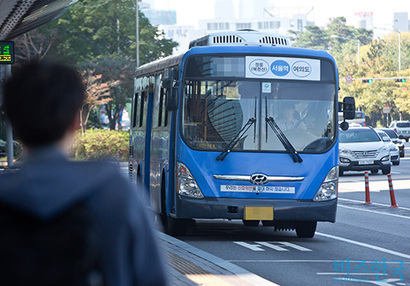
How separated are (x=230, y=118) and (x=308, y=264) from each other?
3.13 metres

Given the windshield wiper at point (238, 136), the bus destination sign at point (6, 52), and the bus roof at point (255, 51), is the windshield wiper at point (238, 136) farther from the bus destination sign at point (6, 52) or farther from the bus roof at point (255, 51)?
the bus destination sign at point (6, 52)

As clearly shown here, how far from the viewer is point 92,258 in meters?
2.33

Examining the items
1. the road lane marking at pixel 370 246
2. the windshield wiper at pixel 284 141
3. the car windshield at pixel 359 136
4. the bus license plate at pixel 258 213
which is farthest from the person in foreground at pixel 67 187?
the car windshield at pixel 359 136

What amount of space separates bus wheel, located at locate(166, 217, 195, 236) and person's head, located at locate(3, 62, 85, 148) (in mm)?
11286

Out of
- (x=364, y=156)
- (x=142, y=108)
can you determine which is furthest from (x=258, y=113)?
(x=364, y=156)

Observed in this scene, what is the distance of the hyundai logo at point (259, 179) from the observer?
13117mm

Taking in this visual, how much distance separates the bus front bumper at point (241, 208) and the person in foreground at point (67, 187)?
10.4m

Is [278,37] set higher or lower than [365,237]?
higher

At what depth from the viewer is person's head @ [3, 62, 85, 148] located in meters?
2.55

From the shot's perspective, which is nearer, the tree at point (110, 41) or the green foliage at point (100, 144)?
the green foliage at point (100, 144)

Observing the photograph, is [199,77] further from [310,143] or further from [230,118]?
[310,143]

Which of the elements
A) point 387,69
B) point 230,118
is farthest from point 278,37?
point 387,69

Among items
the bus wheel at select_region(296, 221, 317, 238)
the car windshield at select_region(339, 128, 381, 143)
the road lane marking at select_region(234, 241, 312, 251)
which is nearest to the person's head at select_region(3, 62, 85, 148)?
the road lane marking at select_region(234, 241, 312, 251)

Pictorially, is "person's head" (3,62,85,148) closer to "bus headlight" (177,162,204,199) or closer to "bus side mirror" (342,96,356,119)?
"bus headlight" (177,162,204,199)
